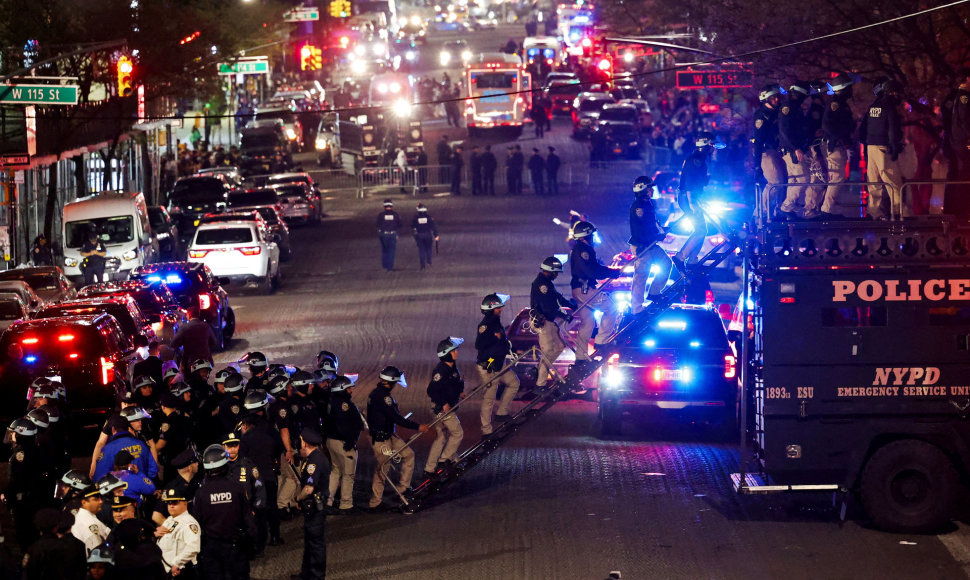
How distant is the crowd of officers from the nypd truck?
1.21m

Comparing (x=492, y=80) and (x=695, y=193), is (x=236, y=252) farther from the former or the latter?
(x=492, y=80)

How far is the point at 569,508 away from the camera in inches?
564

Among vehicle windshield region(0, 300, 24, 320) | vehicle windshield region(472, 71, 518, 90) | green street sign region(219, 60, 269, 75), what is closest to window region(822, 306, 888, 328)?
vehicle windshield region(0, 300, 24, 320)

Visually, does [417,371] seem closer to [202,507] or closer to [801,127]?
[801,127]

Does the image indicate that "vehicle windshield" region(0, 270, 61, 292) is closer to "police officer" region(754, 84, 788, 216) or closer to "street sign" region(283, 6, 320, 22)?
"police officer" region(754, 84, 788, 216)

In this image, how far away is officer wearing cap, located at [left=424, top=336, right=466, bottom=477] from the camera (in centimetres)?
1483

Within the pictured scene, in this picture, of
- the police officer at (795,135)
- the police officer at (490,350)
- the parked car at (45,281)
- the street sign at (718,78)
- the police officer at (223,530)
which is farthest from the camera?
the street sign at (718,78)

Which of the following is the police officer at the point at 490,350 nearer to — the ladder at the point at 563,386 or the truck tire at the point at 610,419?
the ladder at the point at 563,386

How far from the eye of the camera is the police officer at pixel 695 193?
16.1 metres

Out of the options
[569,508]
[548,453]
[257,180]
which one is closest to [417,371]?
[548,453]

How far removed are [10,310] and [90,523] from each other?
15.3 metres

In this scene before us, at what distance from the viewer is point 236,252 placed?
106 ft

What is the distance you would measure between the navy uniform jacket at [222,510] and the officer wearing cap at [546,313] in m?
5.94

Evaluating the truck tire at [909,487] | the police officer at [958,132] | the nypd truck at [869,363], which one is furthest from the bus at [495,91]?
the truck tire at [909,487]
